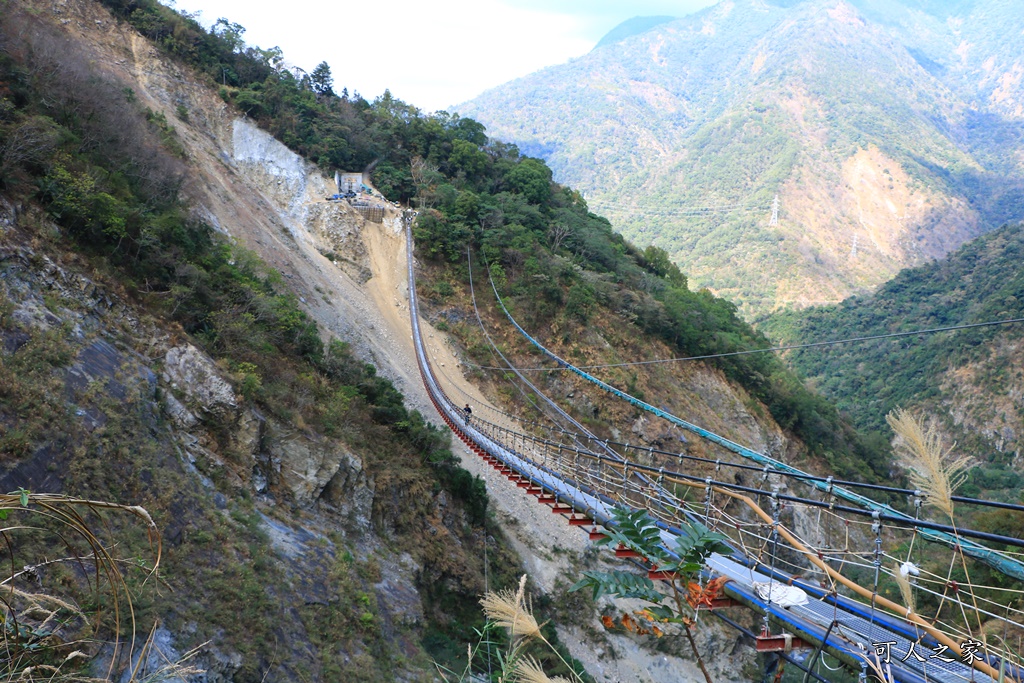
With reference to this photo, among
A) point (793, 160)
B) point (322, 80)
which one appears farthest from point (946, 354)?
point (793, 160)

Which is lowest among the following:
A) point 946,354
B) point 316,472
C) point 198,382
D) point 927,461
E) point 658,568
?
point 316,472

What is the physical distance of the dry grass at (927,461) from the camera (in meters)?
1.77

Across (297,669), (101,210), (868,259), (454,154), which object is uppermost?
(868,259)

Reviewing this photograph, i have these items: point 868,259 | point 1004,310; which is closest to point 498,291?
point 1004,310

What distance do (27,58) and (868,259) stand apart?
9989cm

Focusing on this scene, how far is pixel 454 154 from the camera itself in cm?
2756

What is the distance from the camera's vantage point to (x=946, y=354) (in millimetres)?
41156

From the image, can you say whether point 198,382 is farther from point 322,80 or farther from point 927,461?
point 322,80

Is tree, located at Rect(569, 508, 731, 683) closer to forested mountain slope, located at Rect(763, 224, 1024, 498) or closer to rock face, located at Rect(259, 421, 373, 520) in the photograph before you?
rock face, located at Rect(259, 421, 373, 520)

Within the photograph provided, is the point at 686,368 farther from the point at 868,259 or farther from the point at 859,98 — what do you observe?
the point at 859,98

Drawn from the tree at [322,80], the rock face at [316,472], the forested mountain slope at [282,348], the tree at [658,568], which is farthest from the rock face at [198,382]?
the tree at [322,80]

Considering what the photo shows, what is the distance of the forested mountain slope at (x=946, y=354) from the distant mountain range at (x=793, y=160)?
1638 centimetres

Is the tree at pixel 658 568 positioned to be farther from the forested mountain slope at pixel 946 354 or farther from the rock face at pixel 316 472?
the forested mountain slope at pixel 946 354

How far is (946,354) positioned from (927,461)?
156 ft
